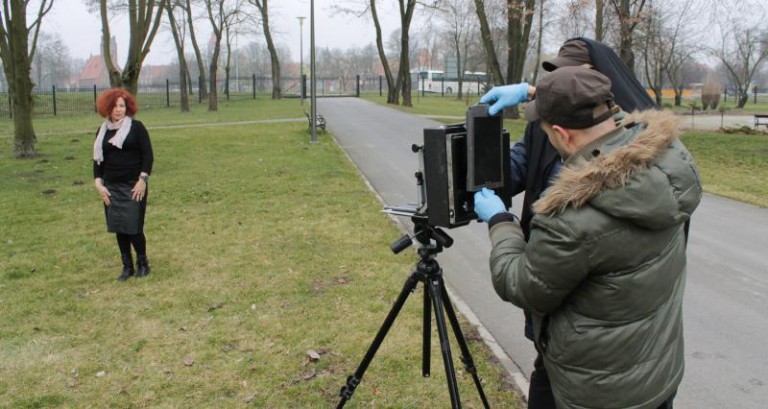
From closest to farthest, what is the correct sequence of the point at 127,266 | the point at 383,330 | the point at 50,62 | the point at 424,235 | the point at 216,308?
the point at 424,235, the point at 383,330, the point at 216,308, the point at 127,266, the point at 50,62

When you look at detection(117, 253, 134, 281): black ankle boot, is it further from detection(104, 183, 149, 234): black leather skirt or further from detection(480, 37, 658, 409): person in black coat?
detection(480, 37, 658, 409): person in black coat

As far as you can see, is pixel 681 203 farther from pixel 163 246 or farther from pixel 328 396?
pixel 163 246

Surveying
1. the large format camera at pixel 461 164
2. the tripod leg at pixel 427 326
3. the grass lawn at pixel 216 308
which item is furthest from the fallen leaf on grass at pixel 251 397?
the large format camera at pixel 461 164

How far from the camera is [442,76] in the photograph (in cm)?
6334

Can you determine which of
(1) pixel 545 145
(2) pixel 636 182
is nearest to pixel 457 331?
(1) pixel 545 145

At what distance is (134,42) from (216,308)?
11.5 m

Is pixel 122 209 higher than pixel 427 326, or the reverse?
pixel 122 209

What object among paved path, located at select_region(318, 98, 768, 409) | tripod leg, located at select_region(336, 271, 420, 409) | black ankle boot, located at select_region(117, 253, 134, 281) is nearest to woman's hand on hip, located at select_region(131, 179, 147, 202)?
black ankle boot, located at select_region(117, 253, 134, 281)

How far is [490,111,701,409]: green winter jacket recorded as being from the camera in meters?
1.72

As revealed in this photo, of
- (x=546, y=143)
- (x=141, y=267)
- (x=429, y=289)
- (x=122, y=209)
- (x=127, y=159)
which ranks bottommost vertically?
(x=141, y=267)

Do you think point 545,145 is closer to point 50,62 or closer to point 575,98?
point 575,98

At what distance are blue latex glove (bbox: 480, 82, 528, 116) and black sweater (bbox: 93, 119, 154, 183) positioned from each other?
13.0 feet

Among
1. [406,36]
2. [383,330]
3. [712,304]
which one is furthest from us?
[406,36]

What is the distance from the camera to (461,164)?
224 centimetres
